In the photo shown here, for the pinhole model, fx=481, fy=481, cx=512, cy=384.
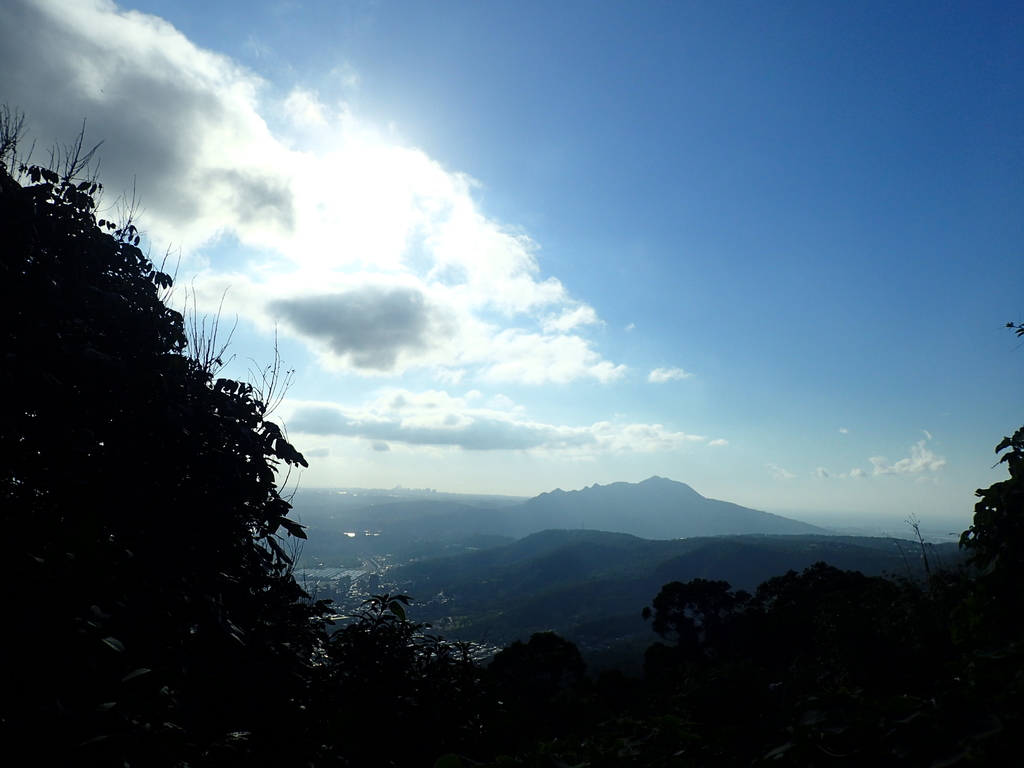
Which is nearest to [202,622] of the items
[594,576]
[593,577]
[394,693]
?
[394,693]

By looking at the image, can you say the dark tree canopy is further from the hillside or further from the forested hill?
the forested hill

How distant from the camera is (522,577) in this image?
17438 centimetres

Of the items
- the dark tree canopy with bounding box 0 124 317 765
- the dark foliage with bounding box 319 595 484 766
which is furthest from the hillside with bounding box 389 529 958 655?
the dark foliage with bounding box 319 595 484 766

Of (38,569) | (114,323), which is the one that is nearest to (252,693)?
(38,569)

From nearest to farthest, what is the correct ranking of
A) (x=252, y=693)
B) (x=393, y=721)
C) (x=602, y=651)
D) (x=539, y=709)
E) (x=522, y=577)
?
(x=393, y=721)
(x=252, y=693)
(x=539, y=709)
(x=602, y=651)
(x=522, y=577)

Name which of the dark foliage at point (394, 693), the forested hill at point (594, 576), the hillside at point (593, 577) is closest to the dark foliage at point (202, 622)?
the dark foliage at point (394, 693)

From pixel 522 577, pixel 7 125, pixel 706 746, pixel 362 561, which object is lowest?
pixel 522 577

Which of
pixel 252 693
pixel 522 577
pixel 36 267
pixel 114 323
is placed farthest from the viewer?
pixel 522 577

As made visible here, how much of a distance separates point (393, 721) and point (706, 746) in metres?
2.28

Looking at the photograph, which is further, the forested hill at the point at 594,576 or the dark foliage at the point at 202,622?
the forested hill at the point at 594,576

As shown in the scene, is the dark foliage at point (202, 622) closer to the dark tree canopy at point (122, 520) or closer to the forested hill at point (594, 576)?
the dark tree canopy at point (122, 520)

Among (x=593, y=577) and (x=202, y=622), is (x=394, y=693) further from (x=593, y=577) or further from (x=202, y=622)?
(x=593, y=577)

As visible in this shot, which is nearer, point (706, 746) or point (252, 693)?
point (706, 746)

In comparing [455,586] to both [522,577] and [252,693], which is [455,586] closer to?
[522,577]
